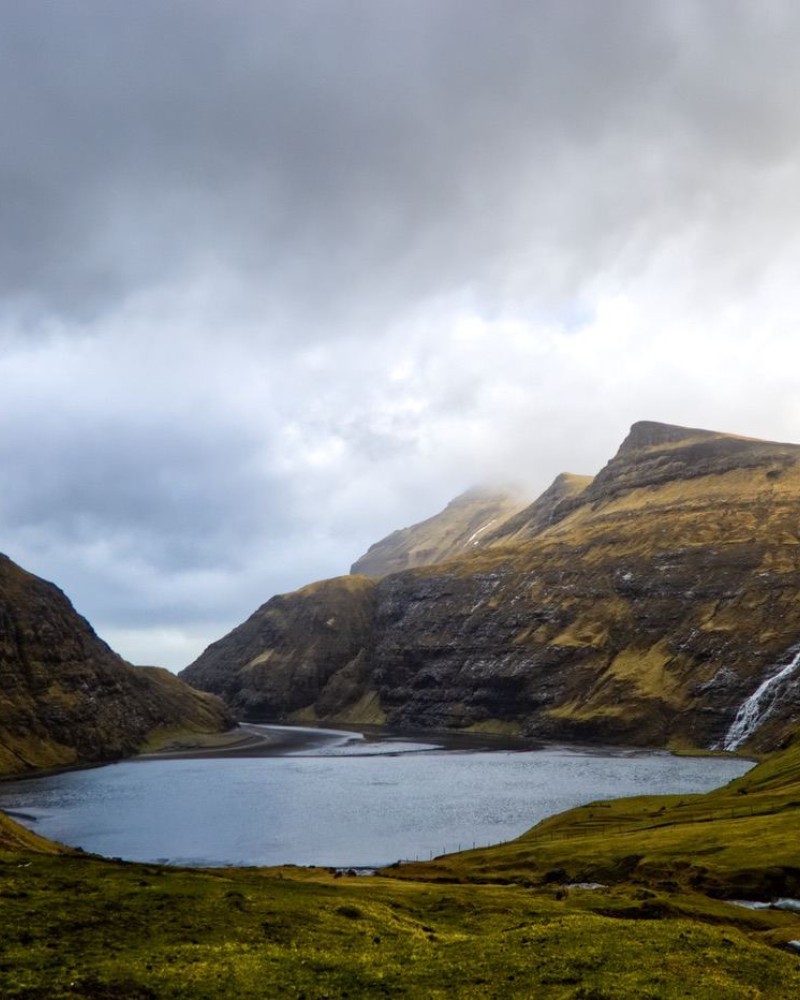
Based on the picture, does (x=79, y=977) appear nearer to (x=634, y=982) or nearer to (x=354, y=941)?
(x=354, y=941)

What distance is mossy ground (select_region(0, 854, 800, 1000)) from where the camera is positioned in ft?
117

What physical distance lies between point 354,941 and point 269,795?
136192 millimetres

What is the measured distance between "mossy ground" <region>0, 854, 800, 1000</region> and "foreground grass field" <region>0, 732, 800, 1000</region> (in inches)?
5.0

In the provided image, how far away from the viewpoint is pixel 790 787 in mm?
120062

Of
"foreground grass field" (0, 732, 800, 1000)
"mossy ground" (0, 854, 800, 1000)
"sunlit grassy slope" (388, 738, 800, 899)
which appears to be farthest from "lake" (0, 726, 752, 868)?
"mossy ground" (0, 854, 800, 1000)

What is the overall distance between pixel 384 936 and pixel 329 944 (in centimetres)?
393

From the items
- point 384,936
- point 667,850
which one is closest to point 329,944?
point 384,936

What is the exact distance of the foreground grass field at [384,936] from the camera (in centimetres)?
3578

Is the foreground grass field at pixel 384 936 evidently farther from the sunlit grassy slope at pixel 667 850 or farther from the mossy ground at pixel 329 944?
the sunlit grassy slope at pixel 667 850

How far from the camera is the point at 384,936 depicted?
151 ft

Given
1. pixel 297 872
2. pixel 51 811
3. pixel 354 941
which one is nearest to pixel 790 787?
pixel 297 872

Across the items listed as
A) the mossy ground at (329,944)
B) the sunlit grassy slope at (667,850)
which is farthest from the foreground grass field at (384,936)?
the sunlit grassy slope at (667,850)

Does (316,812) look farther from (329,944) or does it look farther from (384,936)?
(329,944)

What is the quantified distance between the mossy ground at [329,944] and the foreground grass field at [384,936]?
0.13 metres
